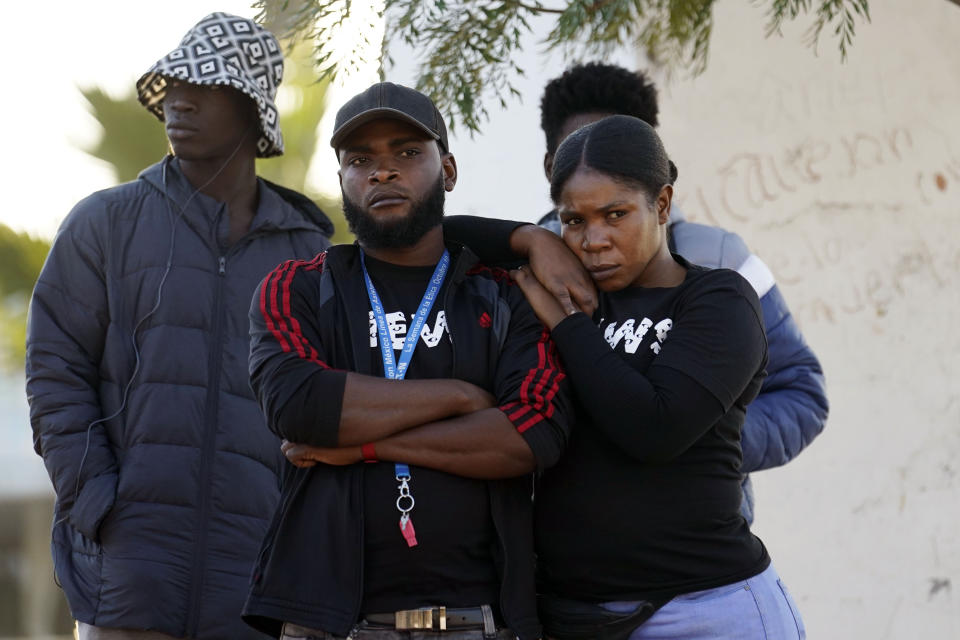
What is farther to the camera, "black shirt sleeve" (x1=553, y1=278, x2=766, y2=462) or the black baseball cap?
the black baseball cap

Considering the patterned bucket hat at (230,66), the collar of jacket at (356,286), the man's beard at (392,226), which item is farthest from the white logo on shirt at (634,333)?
the patterned bucket hat at (230,66)

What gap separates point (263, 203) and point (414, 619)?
77.2 inches

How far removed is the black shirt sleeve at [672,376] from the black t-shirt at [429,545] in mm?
356

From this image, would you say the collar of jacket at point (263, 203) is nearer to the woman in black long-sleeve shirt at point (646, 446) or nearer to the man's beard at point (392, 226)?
the man's beard at point (392, 226)

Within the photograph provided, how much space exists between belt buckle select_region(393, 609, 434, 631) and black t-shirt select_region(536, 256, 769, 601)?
347 millimetres

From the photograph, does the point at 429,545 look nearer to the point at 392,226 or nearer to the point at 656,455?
the point at 656,455

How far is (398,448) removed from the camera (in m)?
2.73

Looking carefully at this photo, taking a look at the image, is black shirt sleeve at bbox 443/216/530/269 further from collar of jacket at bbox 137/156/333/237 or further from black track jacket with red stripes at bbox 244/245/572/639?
collar of jacket at bbox 137/156/333/237

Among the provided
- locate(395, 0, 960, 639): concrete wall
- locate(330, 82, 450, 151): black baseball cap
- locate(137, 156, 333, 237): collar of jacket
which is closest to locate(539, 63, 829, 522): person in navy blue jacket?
locate(330, 82, 450, 151): black baseball cap

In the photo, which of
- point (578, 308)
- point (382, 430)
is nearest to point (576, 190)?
point (578, 308)

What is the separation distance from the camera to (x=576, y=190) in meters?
2.96

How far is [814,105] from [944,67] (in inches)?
35.3

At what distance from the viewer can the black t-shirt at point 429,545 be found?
2.69 m

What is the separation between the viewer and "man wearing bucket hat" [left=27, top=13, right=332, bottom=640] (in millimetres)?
3691
